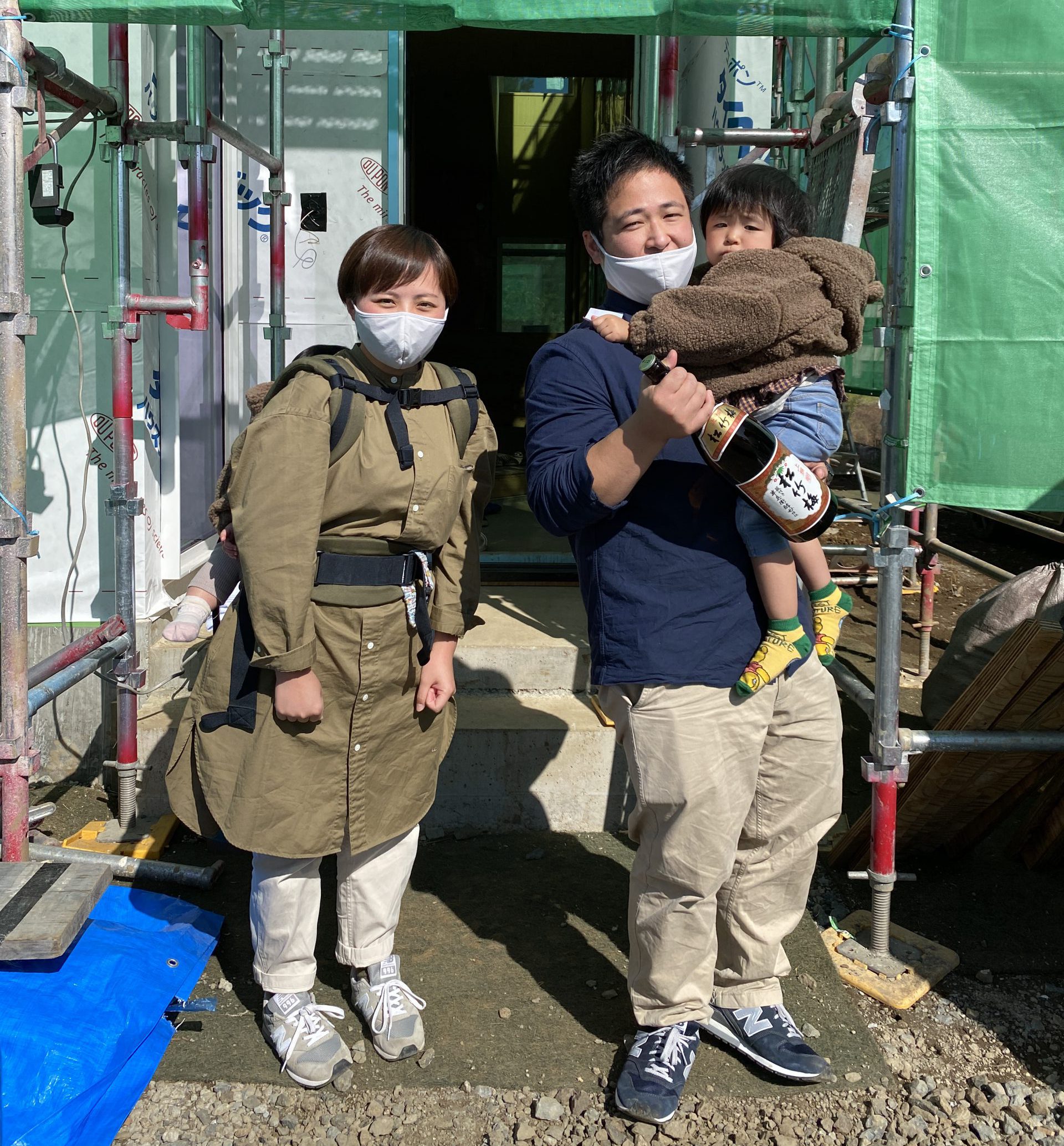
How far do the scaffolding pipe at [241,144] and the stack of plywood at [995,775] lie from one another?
290cm

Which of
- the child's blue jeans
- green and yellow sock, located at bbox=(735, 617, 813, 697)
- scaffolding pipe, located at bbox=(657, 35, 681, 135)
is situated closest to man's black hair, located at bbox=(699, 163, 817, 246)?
the child's blue jeans

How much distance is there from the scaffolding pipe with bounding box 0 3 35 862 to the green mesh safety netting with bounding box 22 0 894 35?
0.23 meters

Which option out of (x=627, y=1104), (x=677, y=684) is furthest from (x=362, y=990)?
(x=677, y=684)

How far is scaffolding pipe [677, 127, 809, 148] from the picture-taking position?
3418 mm

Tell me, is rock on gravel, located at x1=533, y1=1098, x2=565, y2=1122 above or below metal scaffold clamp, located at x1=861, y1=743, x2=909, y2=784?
below

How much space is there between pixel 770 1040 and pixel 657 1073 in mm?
310

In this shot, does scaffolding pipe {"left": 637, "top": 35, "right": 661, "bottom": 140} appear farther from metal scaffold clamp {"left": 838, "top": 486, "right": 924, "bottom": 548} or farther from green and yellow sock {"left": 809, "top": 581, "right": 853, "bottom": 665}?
green and yellow sock {"left": 809, "top": 581, "right": 853, "bottom": 665}

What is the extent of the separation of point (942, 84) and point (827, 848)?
7.78 feet

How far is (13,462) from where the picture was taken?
2713 mm


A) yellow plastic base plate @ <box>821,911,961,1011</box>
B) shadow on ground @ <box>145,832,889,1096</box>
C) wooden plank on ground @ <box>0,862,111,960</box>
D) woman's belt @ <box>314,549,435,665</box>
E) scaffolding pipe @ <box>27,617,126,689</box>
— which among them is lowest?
shadow on ground @ <box>145,832,889,1096</box>

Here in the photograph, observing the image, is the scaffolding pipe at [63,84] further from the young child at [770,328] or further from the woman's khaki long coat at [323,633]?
the young child at [770,328]

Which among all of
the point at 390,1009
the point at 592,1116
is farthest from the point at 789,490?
the point at 390,1009

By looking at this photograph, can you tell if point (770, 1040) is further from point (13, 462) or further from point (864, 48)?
point (864, 48)

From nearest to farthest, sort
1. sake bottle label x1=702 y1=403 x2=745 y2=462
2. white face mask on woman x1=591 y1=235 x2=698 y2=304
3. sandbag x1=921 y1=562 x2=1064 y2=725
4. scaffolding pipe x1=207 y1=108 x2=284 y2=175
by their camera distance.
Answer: sake bottle label x1=702 y1=403 x2=745 y2=462 → white face mask on woman x1=591 y1=235 x2=698 y2=304 → scaffolding pipe x1=207 y1=108 x2=284 y2=175 → sandbag x1=921 y1=562 x2=1064 y2=725
